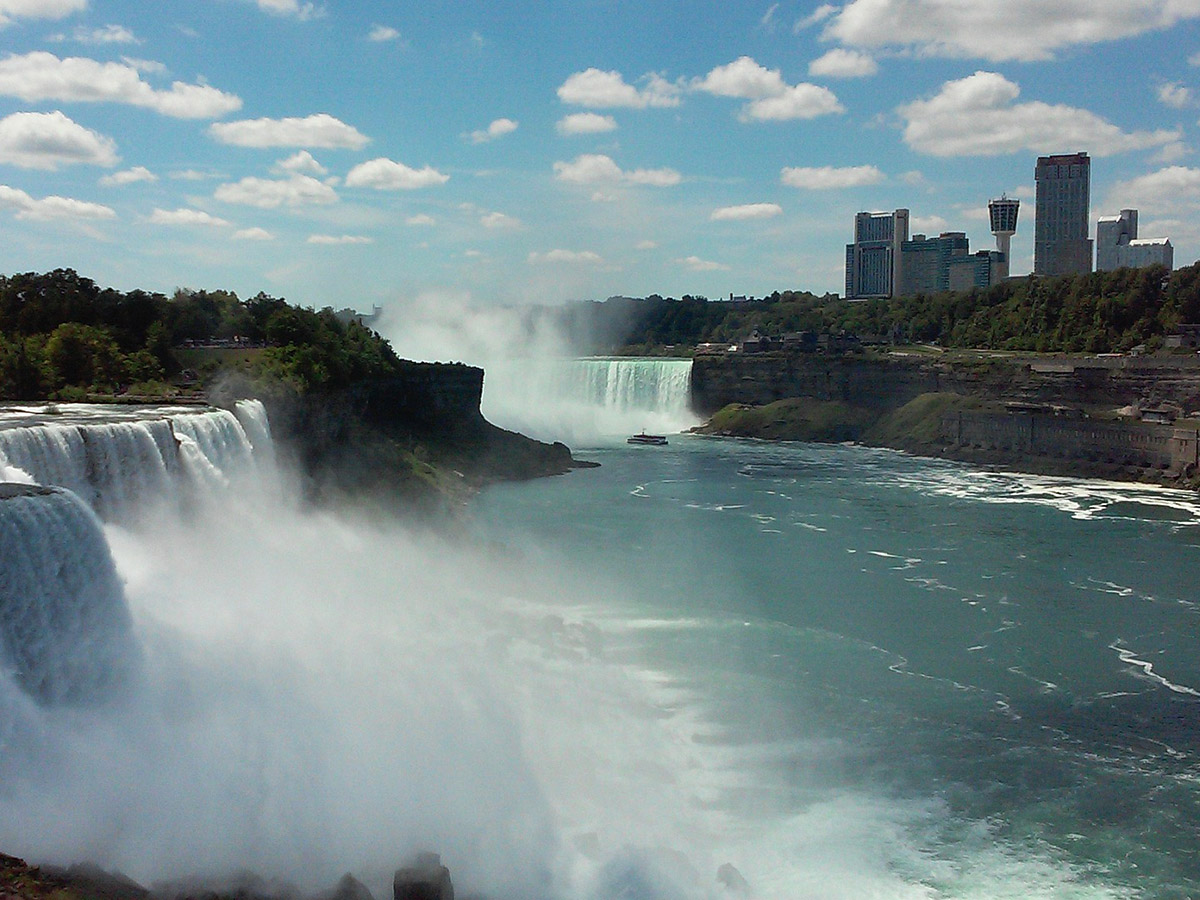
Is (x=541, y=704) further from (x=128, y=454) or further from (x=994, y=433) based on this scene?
(x=994, y=433)

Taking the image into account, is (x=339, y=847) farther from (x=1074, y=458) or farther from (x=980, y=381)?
(x=980, y=381)

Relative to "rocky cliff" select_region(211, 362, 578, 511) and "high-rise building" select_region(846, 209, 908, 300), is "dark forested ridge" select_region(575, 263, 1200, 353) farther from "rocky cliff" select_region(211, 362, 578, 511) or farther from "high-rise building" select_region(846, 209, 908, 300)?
"high-rise building" select_region(846, 209, 908, 300)

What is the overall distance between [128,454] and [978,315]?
247ft

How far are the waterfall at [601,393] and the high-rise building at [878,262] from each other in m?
124

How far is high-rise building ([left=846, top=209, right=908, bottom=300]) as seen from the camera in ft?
609

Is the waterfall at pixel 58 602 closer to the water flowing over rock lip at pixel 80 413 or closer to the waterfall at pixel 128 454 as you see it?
the waterfall at pixel 128 454

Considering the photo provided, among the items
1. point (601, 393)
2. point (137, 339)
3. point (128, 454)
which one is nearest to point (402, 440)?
point (137, 339)

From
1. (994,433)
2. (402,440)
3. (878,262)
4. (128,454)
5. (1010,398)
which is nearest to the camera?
(128,454)

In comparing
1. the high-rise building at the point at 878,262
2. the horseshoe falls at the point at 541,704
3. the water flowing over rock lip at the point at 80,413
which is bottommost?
the horseshoe falls at the point at 541,704

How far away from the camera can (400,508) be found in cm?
2831

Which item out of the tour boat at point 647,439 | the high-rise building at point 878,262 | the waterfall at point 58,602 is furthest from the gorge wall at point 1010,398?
the high-rise building at point 878,262

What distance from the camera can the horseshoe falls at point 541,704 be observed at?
35.9 feet

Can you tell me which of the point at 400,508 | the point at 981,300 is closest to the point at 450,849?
the point at 400,508

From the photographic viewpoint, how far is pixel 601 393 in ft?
224
